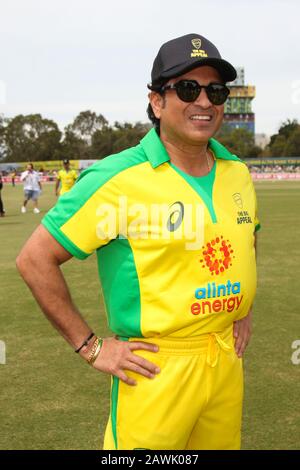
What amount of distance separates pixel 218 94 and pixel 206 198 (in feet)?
1.37

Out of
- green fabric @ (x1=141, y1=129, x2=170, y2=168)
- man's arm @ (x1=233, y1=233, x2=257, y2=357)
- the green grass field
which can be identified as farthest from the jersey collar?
the green grass field

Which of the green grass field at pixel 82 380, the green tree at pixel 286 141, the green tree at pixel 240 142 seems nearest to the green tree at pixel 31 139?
the green tree at pixel 240 142

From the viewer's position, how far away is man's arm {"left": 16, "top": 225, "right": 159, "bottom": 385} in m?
2.09

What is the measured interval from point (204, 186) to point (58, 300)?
709 millimetres

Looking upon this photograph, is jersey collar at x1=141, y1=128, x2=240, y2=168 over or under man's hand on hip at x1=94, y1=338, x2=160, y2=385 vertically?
over

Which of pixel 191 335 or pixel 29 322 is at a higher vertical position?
pixel 191 335

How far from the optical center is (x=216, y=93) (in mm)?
2238

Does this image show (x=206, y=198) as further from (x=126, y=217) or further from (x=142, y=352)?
(x=142, y=352)

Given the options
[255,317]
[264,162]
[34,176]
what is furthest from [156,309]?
[264,162]

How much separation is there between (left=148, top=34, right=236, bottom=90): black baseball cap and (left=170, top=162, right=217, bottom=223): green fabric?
13.4 inches

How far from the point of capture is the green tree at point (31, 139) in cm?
9725

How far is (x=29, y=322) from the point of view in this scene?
5.95 meters

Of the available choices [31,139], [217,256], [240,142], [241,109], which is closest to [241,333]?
[217,256]

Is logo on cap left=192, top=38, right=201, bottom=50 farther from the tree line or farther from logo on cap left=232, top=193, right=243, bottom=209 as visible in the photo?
the tree line
